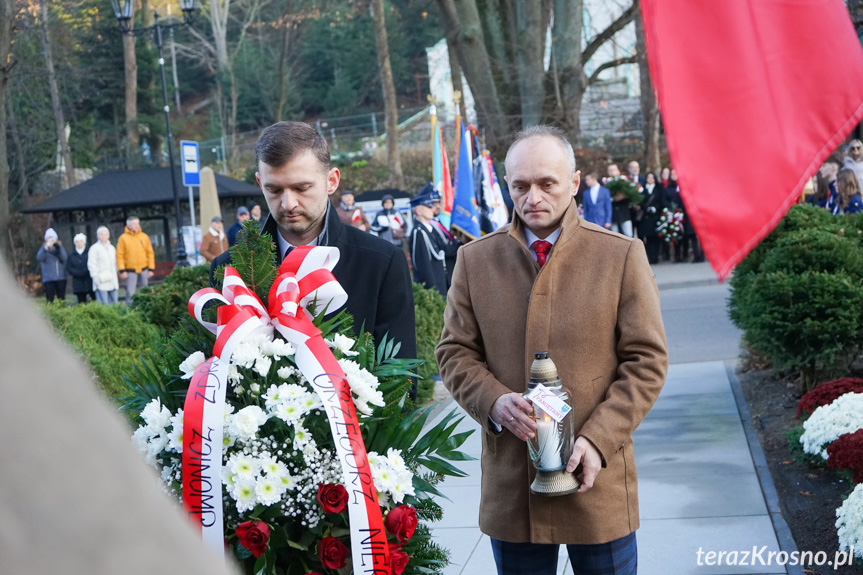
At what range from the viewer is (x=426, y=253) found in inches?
488

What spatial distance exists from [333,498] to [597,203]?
60.5 ft

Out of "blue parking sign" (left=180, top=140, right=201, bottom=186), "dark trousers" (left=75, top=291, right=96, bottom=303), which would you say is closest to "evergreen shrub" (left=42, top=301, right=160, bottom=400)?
"blue parking sign" (left=180, top=140, right=201, bottom=186)

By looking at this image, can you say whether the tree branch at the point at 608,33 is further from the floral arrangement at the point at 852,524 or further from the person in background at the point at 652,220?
the floral arrangement at the point at 852,524

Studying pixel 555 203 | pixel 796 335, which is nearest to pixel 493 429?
pixel 555 203

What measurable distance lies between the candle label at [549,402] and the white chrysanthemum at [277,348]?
79cm

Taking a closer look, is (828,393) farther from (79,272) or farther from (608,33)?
(608,33)

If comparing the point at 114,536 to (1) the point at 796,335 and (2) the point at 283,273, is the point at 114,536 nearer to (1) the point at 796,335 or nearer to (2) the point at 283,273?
(2) the point at 283,273

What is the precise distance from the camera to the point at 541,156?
10.0 ft

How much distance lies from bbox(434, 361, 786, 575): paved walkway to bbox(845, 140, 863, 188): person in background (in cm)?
405

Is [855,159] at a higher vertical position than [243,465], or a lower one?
higher

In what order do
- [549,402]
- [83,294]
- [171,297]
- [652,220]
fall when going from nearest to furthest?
1. [549,402]
2. [171,297]
3. [83,294]
4. [652,220]

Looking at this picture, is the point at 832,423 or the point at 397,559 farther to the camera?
the point at 832,423

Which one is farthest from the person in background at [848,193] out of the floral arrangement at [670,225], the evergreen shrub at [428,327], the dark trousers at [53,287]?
the dark trousers at [53,287]

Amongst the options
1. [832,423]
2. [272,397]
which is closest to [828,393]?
[832,423]
